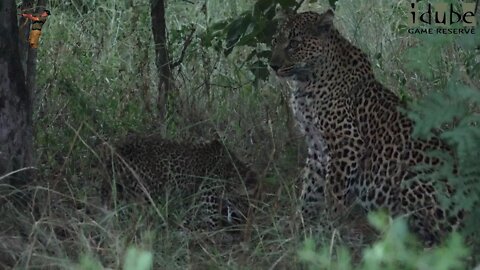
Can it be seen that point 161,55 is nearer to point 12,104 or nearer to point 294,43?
point 294,43

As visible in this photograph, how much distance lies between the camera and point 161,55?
28.5 ft

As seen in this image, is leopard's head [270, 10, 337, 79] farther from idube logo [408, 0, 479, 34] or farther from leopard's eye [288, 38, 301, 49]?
idube logo [408, 0, 479, 34]

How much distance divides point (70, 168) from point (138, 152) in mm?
467

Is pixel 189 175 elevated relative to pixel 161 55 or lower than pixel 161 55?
lower

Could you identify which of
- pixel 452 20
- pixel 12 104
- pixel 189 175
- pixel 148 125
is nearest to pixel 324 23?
pixel 452 20

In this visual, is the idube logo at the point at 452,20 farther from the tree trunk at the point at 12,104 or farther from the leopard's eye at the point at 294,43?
the tree trunk at the point at 12,104

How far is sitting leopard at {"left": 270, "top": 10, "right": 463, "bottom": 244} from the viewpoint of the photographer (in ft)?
22.1

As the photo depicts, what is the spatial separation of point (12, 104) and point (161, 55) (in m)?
1.76

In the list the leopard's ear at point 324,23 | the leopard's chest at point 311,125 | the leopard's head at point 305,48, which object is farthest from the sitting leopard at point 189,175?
the leopard's ear at point 324,23

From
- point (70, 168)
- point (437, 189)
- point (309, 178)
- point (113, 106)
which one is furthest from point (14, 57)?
point (437, 189)

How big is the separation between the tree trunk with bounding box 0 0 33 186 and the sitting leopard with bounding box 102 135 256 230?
496 millimetres

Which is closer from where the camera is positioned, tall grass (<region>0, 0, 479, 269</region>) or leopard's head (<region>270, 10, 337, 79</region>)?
tall grass (<region>0, 0, 479, 269</region>)

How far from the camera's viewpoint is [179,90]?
867 centimetres

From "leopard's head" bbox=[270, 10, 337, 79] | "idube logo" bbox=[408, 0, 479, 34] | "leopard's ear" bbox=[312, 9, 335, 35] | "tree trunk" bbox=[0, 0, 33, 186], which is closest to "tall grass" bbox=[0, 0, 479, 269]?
"tree trunk" bbox=[0, 0, 33, 186]
